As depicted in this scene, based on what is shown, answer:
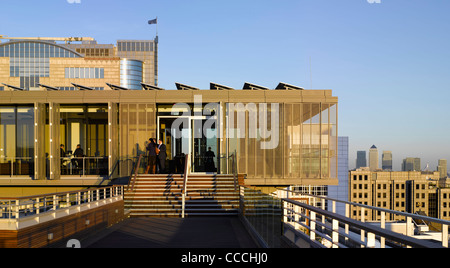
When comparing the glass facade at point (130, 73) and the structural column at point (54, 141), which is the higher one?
the glass facade at point (130, 73)

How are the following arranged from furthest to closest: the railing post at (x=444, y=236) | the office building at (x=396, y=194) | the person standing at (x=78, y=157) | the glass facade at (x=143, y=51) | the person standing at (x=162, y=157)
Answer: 1. the glass facade at (x=143, y=51)
2. the office building at (x=396, y=194)
3. the person standing at (x=78, y=157)
4. the person standing at (x=162, y=157)
5. the railing post at (x=444, y=236)

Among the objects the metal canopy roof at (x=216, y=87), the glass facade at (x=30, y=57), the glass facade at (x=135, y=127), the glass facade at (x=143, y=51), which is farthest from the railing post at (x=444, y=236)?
the glass facade at (x=143, y=51)

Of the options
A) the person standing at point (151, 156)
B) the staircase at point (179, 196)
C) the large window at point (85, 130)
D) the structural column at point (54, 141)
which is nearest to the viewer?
the staircase at point (179, 196)

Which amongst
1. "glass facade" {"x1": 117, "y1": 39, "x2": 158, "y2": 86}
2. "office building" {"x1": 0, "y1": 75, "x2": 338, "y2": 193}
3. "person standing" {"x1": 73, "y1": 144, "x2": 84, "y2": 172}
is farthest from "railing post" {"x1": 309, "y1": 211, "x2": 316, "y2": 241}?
"glass facade" {"x1": 117, "y1": 39, "x2": 158, "y2": 86}

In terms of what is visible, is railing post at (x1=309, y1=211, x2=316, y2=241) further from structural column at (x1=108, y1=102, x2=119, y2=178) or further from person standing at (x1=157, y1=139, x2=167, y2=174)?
structural column at (x1=108, y1=102, x2=119, y2=178)

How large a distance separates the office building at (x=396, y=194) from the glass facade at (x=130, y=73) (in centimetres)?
8249

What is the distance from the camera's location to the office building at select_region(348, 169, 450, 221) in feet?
520

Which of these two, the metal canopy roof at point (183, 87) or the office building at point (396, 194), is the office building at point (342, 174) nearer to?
the office building at point (396, 194)

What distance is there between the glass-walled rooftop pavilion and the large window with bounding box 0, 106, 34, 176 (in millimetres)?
50

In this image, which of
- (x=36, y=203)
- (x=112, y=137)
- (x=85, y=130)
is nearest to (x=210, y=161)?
(x=112, y=137)

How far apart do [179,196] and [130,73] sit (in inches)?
5780

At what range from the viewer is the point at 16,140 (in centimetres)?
2302

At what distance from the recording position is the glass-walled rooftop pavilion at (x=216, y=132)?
867 inches

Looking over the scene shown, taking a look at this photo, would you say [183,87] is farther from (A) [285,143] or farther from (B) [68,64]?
(B) [68,64]
